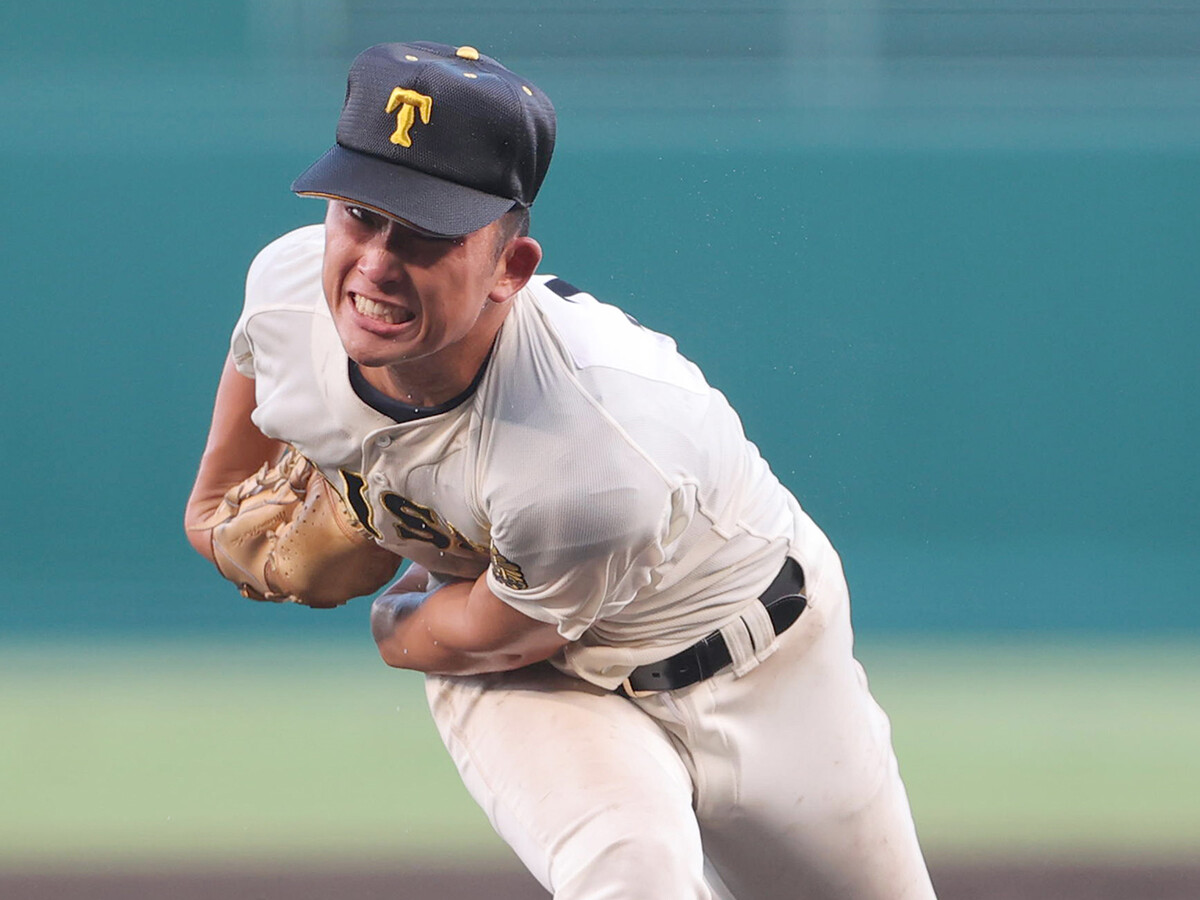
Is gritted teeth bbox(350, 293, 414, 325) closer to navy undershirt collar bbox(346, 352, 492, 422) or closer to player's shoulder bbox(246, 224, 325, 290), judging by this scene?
navy undershirt collar bbox(346, 352, 492, 422)

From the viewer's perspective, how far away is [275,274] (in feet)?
5.52

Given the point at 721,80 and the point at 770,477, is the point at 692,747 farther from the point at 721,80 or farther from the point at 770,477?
the point at 721,80

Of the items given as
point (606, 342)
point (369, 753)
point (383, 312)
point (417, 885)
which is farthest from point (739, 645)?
point (369, 753)

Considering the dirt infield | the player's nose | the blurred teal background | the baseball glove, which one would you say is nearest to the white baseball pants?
the baseball glove

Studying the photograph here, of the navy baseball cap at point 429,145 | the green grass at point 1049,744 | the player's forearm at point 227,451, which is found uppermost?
the navy baseball cap at point 429,145

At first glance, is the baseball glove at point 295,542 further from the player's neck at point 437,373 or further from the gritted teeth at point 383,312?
the gritted teeth at point 383,312

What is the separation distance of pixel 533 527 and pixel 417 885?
152 centimetres

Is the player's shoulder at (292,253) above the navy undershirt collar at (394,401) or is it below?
above

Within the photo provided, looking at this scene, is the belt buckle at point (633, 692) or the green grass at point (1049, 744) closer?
the belt buckle at point (633, 692)

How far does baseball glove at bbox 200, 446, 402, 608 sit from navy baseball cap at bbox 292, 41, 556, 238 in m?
0.53

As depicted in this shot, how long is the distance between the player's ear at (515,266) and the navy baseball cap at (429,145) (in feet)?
0.14

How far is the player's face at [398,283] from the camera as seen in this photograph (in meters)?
1.37

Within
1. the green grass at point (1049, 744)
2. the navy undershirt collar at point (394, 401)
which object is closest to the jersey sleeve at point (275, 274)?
the navy undershirt collar at point (394, 401)

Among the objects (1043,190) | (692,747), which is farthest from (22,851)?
(1043,190)
